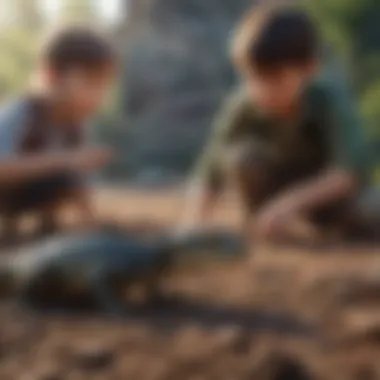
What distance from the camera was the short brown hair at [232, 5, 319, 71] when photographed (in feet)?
3.81

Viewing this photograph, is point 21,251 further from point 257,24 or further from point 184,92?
point 257,24

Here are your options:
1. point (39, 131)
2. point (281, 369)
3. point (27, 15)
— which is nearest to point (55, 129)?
point (39, 131)

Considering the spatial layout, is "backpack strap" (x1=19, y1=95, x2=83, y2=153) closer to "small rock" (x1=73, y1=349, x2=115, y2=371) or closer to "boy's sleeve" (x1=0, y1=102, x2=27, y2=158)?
"boy's sleeve" (x1=0, y1=102, x2=27, y2=158)

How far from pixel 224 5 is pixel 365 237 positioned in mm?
315

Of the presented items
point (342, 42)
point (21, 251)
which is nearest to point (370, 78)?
point (342, 42)

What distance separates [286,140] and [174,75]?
0.16m

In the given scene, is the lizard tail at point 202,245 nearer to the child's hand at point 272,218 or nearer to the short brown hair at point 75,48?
the child's hand at point 272,218

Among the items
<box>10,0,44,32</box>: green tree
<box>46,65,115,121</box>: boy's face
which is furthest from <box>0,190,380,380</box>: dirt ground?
<box>10,0,44,32</box>: green tree

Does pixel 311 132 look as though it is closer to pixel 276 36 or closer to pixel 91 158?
pixel 276 36

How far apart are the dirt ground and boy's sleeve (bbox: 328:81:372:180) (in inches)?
3.8

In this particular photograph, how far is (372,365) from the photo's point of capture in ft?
3.41

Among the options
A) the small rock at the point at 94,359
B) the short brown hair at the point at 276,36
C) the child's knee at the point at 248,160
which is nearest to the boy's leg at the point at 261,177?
the child's knee at the point at 248,160

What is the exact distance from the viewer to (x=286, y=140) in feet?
3.86

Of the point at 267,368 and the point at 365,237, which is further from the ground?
the point at 365,237
